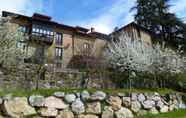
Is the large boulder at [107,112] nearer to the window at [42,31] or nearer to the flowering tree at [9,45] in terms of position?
the flowering tree at [9,45]

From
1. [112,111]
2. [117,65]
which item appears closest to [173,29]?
[117,65]

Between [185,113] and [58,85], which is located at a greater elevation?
[58,85]

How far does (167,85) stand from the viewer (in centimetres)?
1688

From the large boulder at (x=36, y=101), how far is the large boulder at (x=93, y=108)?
189 centimetres

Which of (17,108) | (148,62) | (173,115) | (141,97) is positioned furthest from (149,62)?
(17,108)

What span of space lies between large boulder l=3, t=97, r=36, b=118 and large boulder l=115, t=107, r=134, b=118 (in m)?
3.53

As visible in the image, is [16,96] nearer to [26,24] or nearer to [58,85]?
[58,85]

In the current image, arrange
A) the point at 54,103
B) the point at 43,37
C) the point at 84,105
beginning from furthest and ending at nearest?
1. the point at 43,37
2. the point at 84,105
3. the point at 54,103

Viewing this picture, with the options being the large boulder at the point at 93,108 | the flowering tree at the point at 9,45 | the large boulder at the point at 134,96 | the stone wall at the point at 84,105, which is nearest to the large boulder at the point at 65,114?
the stone wall at the point at 84,105

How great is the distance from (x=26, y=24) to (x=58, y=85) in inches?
1037

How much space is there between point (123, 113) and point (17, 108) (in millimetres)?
4425

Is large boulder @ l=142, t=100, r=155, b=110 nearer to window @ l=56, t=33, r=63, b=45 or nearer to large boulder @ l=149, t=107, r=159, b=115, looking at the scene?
A: large boulder @ l=149, t=107, r=159, b=115

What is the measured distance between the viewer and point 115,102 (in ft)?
36.7

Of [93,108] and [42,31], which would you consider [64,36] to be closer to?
[42,31]
